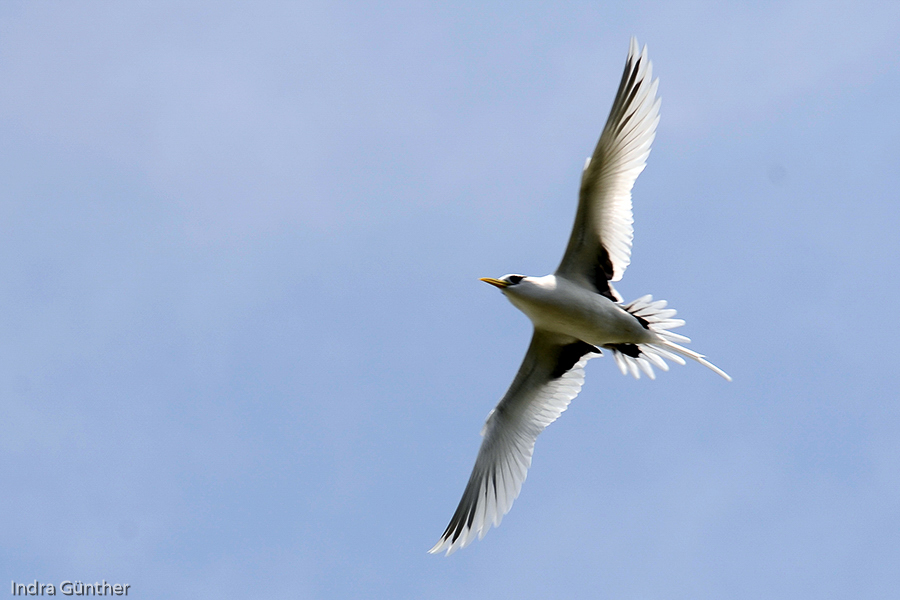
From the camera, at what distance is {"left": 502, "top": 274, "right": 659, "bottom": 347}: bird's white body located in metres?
10.6

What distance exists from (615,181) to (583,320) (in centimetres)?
185

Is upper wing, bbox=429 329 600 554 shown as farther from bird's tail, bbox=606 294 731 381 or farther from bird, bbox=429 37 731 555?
bird's tail, bbox=606 294 731 381

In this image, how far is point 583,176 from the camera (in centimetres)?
1042

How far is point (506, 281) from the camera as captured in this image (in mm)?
11242

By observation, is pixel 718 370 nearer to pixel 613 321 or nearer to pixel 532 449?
pixel 613 321

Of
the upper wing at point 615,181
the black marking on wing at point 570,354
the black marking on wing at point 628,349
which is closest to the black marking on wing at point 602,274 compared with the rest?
the upper wing at point 615,181

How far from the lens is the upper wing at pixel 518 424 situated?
1169 cm

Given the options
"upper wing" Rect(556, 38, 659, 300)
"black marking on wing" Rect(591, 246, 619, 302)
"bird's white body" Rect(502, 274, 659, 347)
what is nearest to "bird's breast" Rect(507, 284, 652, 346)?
"bird's white body" Rect(502, 274, 659, 347)

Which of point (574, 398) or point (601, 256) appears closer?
point (601, 256)

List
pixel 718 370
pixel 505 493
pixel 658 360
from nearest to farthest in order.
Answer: pixel 718 370 < pixel 658 360 < pixel 505 493

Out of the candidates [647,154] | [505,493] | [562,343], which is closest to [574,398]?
[562,343]

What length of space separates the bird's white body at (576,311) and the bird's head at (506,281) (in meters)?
0.06

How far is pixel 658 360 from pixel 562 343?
4.79 feet

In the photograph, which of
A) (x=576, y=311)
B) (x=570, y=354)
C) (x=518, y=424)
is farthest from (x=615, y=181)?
(x=518, y=424)
